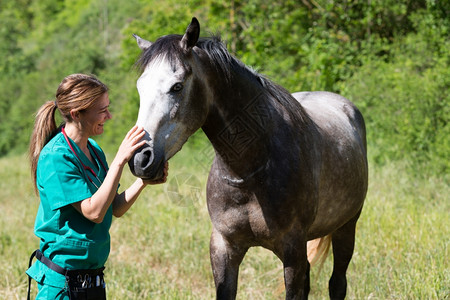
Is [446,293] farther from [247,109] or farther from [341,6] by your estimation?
[341,6]

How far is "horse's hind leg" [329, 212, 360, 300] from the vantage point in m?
4.35

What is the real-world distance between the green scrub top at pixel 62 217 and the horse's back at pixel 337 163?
1.48m

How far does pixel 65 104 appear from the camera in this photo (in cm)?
269

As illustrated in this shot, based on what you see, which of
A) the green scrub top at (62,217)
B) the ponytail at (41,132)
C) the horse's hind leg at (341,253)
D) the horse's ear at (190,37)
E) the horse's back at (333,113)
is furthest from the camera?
the horse's hind leg at (341,253)

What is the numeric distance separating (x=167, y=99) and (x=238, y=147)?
2.13 ft

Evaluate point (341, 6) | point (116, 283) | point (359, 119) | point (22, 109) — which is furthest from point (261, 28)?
Result: point (22, 109)

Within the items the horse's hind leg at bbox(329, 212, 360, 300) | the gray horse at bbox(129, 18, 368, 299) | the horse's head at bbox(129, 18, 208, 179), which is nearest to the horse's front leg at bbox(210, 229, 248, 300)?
the gray horse at bbox(129, 18, 368, 299)

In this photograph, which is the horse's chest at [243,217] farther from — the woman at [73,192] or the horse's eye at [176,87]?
the horse's eye at [176,87]

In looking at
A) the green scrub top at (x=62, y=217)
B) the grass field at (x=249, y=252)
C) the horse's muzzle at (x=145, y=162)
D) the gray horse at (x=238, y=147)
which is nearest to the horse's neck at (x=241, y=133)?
the gray horse at (x=238, y=147)

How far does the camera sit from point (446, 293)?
12.7 feet

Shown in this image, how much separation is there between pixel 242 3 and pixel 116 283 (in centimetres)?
948

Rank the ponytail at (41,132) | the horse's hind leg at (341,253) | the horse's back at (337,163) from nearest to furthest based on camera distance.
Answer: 1. the ponytail at (41,132)
2. the horse's back at (337,163)
3. the horse's hind leg at (341,253)

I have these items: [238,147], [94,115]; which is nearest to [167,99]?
[94,115]

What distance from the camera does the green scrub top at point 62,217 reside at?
8.42 ft
